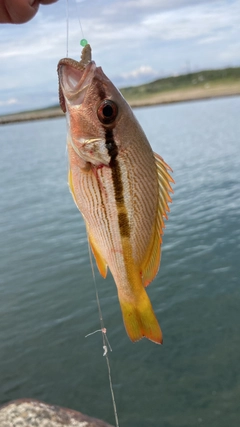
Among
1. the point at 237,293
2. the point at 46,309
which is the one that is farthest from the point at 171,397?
the point at 46,309

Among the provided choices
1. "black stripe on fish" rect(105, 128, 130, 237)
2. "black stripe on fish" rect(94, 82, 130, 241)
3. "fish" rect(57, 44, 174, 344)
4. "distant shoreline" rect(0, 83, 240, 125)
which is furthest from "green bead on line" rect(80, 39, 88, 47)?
"distant shoreline" rect(0, 83, 240, 125)

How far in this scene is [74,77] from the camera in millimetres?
1941

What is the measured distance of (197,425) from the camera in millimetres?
6672

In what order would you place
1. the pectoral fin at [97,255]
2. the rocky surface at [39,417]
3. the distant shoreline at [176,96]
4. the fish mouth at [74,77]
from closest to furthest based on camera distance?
the fish mouth at [74,77] → the pectoral fin at [97,255] → the rocky surface at [39,417] → the distant shoreline at [176,96]

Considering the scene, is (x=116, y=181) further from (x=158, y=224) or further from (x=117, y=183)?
(x=158, y=224)

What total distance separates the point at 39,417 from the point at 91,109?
16.1 feet

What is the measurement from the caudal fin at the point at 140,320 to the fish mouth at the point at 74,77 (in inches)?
37.6

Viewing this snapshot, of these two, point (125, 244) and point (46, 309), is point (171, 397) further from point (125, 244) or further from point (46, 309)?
point (125, 244)

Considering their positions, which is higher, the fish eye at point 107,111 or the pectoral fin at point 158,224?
the fish eye at point 107,111

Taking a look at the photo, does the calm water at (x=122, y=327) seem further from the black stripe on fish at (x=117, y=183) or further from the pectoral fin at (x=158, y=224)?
the black stripe on fish at (x=117, y=183)

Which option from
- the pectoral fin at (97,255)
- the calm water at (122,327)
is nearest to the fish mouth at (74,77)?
the pectoral fin at (97,255)

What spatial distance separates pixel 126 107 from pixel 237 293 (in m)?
8.81

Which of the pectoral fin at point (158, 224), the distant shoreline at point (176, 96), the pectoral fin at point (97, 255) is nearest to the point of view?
the pectoral fin at point (158, 224)

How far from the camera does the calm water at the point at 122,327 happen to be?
24.0 feet
